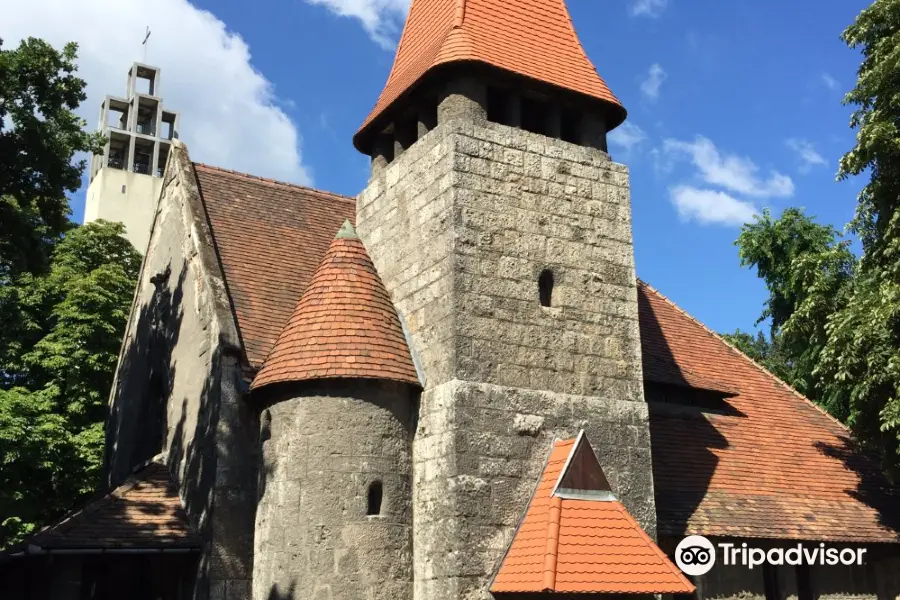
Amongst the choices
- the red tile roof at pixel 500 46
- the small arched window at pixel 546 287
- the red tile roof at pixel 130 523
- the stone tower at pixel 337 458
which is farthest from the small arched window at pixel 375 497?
the red tile roof at pixel 500 46

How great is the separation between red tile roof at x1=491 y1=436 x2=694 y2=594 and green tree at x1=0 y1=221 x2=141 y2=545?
1059cm

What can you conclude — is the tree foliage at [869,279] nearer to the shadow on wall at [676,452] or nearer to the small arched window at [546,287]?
the shadow on wall at [676,452]

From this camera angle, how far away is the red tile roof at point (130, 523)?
10.1 metres

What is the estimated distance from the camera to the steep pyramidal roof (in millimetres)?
10406

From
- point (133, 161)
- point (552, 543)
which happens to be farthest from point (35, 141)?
point (133, 161)

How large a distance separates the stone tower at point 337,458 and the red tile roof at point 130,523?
108 cm

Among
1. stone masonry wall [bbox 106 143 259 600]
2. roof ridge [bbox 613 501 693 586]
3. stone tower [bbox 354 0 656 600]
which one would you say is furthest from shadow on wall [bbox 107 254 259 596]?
roof ridge [bbox 613 501 693 586]

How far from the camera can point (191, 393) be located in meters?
12.0

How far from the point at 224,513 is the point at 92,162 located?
101ft

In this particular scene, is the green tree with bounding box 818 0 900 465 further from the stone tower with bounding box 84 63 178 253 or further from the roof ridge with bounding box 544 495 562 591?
the stone tower with bounding box 84 63 178 253

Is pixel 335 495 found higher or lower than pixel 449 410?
lower

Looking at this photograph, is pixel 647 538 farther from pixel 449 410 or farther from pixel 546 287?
pixel 546 287

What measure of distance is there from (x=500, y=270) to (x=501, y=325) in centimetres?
67

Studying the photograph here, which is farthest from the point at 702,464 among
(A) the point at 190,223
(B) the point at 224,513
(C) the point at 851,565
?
(A) the point at 190,223
